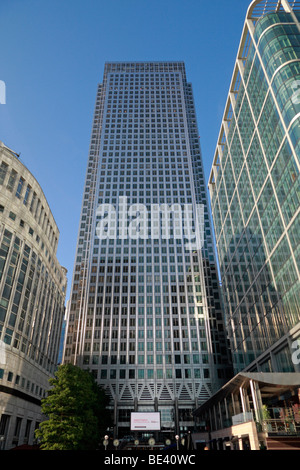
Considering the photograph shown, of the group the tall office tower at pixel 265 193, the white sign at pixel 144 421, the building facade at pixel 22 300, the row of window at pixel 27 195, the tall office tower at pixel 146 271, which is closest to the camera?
the tall office tower at pixel 265 193

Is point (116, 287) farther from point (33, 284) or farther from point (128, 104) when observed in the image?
point (128, 104)

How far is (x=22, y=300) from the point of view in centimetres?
5641

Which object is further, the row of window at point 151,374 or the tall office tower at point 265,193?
the row of window at point 151,374

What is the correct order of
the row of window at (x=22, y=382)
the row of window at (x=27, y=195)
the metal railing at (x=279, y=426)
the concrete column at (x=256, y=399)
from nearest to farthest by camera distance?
the metal railing at (x=279, y=426) < the concrete column at (x=256, y=399) < the row of window at (x=22, y=382) < the row of window at (x=27, y=195)

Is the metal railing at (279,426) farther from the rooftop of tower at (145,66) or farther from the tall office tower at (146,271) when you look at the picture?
the rooftop of tower at (145,66)

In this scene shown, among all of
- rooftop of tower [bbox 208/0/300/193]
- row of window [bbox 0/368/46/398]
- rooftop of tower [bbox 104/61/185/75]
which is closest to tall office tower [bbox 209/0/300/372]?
rooftop of tower [bbox 208/0/300/193]

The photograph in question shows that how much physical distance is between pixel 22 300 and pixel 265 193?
1755 inches

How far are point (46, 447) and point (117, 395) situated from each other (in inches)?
2251

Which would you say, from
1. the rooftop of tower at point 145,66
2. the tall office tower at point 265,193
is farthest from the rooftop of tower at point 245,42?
the rooftop of tower at point 145,66

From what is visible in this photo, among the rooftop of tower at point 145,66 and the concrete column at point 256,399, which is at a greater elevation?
the rooftop of tower at point 145,66

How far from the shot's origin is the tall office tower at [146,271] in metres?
93.0

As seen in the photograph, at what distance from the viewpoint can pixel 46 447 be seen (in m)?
37.3

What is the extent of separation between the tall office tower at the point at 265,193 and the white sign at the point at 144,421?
18956mm
